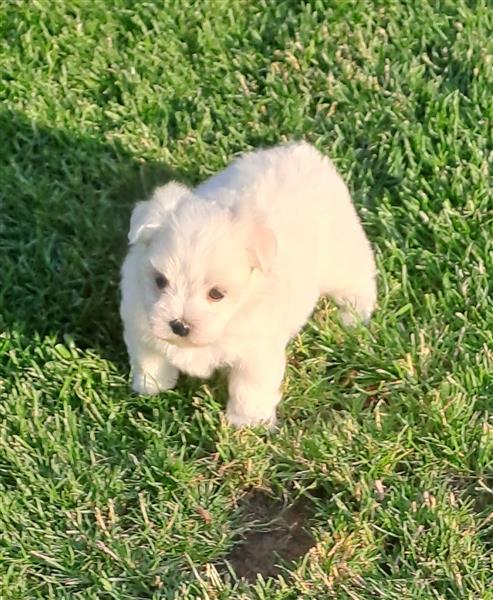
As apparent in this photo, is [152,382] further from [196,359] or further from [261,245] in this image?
[261,245]

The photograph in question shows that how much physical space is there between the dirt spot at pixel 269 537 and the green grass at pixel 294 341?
4cm

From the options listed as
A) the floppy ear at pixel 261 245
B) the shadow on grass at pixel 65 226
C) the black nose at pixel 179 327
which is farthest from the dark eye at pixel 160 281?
the shadow on grass at pixel 65 226

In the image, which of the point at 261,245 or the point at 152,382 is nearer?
the point at 261,245

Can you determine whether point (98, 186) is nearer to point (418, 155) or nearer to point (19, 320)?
point (19, 320)

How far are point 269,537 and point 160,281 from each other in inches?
35.6

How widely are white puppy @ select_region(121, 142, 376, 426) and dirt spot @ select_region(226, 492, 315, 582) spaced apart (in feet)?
0.94

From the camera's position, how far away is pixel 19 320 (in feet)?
13.1

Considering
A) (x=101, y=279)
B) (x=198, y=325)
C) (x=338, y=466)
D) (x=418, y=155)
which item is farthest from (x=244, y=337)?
(x=418, y=155)

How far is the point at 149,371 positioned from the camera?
12.1 ft

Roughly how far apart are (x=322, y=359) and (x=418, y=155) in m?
1.09

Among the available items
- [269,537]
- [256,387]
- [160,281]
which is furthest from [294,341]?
[160,281]

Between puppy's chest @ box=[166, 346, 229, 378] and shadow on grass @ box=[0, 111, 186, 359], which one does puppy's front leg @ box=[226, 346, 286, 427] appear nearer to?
puppy's chest @ box=[166, 346, 229, 378]

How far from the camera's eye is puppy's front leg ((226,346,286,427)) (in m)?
3.52

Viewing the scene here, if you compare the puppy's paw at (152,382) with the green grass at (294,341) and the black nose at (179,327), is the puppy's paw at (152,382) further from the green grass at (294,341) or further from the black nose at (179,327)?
the black nose at (179,327)
